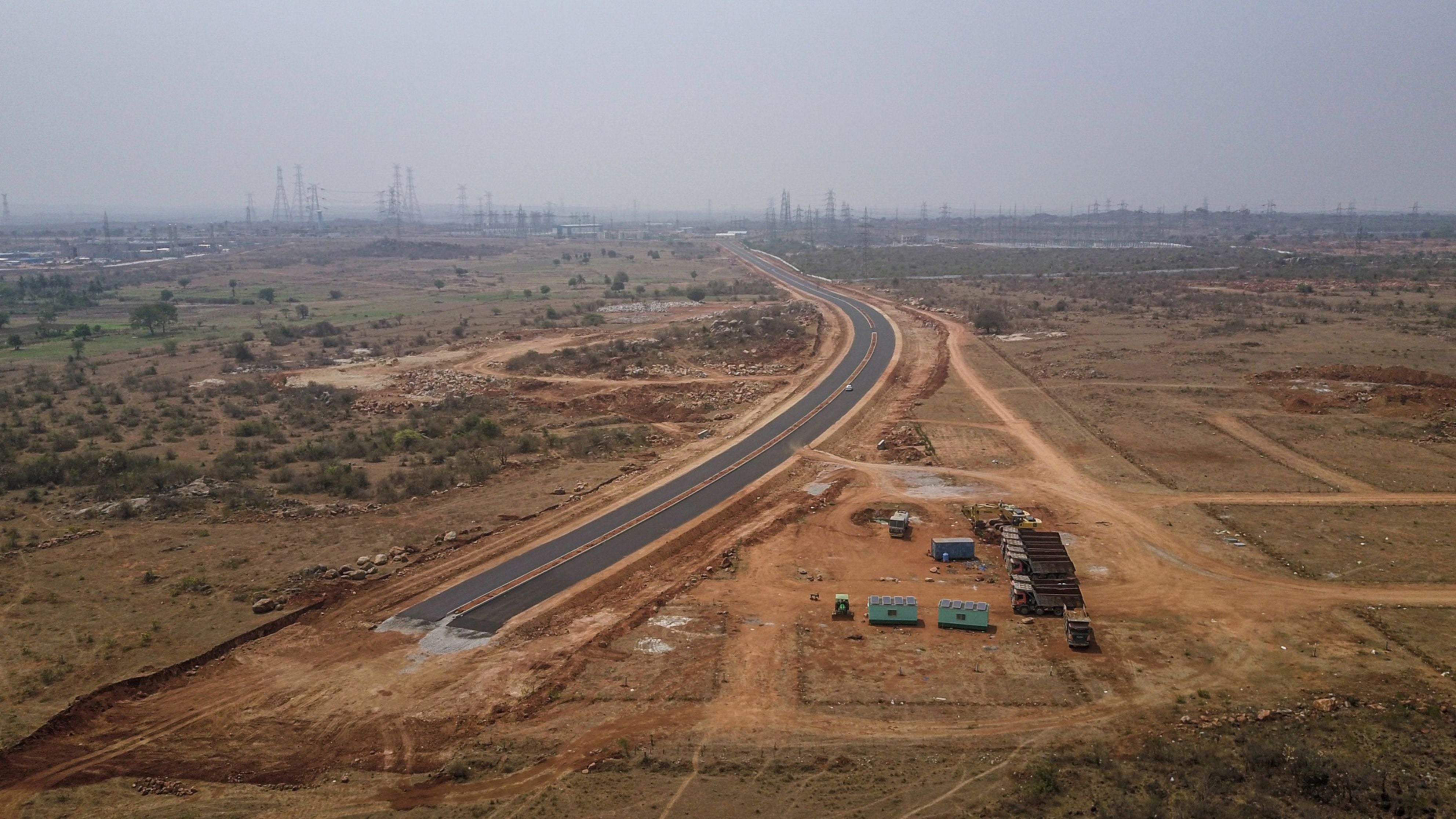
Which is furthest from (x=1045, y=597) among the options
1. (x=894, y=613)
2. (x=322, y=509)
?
(x=322, y=509)

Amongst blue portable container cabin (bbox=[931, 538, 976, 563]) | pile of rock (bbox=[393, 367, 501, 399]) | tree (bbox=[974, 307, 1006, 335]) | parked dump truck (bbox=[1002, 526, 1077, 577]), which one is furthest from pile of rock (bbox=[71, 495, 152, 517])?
tree (bbox=[974, 307, 1006, 335])

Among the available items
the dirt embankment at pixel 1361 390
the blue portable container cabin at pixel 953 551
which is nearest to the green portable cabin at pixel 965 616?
the blue portable container cabin at pixel 953 551

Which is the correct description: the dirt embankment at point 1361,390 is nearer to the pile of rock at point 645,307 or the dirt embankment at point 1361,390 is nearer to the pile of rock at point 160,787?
the pile of rock at point 160,787

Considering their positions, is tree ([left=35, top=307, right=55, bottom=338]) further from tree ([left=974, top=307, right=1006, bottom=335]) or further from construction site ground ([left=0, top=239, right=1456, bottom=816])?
tree ([left=974, top=307, right=1006, bottom=335])

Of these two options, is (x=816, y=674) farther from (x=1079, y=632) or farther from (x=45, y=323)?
(x=45, y=323)

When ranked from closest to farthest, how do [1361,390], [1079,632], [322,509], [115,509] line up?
[1079,632] < [115,509] < [322,509] < [1361,390]

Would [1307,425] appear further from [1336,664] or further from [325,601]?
[325,601]
